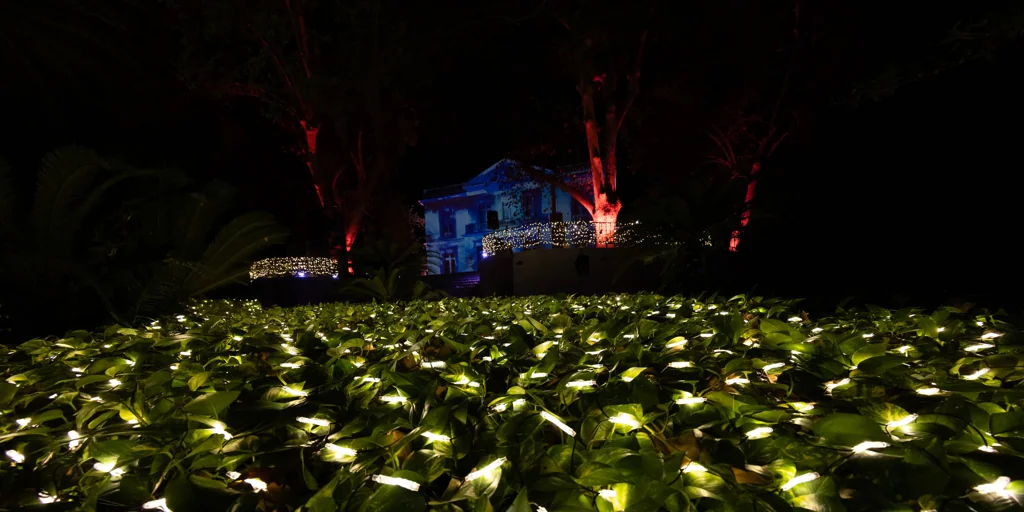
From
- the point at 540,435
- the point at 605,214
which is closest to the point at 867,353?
the point at 540,435

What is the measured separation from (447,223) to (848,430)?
37.5 m

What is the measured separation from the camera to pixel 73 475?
0.83 metres

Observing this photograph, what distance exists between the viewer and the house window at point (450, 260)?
37594 millimetres

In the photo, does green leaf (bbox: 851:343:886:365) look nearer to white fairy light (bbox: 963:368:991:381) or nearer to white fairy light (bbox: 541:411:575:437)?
white fairy light (bbox: 963:368:991:381)

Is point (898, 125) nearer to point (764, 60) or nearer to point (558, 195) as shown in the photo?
point (764, 60)

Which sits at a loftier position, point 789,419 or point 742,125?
point 742,125

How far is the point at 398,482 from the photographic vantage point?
69cm

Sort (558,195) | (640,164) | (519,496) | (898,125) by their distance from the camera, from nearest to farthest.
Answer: (519,496) → (898,125) → (640,164) → (558,195)

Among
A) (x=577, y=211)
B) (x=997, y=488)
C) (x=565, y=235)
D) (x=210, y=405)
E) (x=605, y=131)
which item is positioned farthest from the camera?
(x=577, y=211)

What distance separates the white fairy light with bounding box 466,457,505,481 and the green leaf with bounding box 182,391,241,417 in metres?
0.51

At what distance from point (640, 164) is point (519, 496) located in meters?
20.6

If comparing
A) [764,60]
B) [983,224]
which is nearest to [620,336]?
[983,224]

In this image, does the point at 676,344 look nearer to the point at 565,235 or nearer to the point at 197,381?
the point at 197,381

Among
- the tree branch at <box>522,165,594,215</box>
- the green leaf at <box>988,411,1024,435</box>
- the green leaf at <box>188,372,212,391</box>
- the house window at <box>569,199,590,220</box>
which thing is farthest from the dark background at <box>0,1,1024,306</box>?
the house window at <box>569,199,590,220</box>
